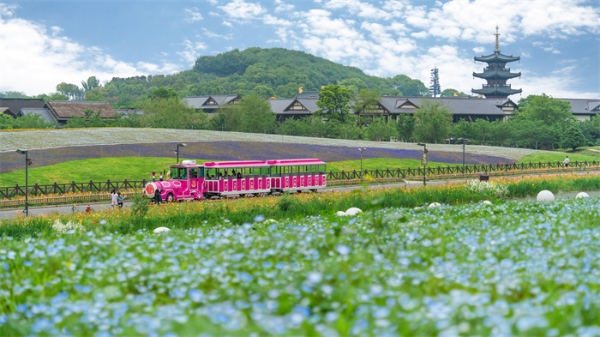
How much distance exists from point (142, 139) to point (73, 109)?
3401cm

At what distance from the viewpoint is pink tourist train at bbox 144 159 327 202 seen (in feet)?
123

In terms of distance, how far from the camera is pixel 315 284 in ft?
25.9

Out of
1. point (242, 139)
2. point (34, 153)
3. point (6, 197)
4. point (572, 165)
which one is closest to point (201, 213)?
point (6, 197)

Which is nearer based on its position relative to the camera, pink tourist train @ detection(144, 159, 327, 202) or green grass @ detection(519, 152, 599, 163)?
pink tourist train @ detection(144, 159, 327, 202)

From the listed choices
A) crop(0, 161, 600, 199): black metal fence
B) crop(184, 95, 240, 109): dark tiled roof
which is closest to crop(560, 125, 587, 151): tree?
crop(0, 161, 600, 199): black metal fence

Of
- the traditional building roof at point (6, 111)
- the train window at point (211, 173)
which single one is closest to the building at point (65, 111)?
the traditional building roof at point (6, 111)

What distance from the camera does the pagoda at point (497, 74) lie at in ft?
423

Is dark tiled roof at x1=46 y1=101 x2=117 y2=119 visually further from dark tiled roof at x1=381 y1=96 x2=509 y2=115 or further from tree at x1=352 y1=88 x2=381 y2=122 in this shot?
dark tiled roof at x1=381 y1=96 x2=509 y2=115

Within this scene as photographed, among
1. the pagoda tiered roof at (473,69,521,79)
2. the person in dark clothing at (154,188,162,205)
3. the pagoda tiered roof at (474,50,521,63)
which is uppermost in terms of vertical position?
the pagoda tiered roof at (474,50,521,63)

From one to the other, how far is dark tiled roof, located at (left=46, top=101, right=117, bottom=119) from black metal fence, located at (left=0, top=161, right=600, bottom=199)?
153 ft

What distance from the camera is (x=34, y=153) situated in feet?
177

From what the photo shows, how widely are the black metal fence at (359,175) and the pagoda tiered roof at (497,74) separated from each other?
62.1 meters

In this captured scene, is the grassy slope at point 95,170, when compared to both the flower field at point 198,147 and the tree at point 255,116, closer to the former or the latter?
the flower field at point 198,147

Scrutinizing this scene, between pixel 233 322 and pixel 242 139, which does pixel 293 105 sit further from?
pixel 233 322
